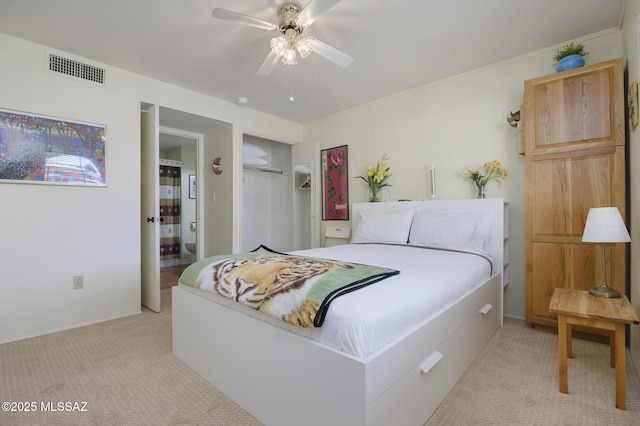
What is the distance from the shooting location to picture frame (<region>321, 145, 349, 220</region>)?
4.04m

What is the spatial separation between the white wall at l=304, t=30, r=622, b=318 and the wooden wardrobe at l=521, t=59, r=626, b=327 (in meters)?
0.37

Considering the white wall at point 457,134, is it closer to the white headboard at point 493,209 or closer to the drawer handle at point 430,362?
the white headboard at point 493,209

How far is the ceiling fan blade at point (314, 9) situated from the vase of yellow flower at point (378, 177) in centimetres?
197

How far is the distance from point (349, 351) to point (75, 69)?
3.24 meters

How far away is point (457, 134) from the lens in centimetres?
306

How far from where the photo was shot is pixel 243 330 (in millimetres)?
1431

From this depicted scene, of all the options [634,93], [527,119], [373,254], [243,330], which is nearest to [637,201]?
[634,93]

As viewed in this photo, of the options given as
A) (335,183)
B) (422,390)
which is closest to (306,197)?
(335,183)

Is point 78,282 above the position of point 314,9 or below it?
below

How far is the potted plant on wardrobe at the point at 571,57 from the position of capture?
2.26 metres

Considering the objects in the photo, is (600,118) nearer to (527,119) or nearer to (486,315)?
(527,119)

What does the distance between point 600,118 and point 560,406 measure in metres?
1.92

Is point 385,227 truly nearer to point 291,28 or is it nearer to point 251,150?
point 291,28

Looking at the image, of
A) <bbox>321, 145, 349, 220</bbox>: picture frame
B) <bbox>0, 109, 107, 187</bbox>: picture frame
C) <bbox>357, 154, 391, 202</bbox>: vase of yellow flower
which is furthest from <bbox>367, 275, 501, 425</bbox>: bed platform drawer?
<bbox>0, 109, 107, 187</bbox>: picture frame
